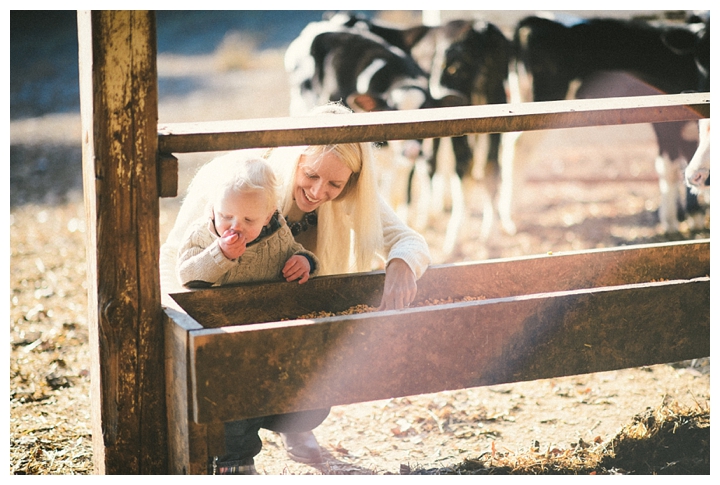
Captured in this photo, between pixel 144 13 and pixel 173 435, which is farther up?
pixel 144 13

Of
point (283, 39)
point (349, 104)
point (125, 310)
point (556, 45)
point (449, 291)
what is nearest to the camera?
point (125, 310)

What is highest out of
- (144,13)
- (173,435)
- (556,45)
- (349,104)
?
(556,45)

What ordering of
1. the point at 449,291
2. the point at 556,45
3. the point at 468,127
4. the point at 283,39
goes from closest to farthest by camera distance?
1. the point at 468,127
2. the point at 449,291
3. the point at 556,45
4. the point at 283,39

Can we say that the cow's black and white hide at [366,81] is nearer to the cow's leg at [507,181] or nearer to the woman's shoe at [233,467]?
the cow's leg at [507,181]

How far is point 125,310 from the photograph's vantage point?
229cm

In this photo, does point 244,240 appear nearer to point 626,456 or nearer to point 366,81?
point 626,456

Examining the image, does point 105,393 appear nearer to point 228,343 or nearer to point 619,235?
point 228,343

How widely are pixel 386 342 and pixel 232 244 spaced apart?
0.65m

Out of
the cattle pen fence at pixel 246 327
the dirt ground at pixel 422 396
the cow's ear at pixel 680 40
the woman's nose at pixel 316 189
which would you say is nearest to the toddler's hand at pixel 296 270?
the woman's nose at pixel 316 189

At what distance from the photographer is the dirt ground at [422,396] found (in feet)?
10.8

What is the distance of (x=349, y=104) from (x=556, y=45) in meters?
1.81

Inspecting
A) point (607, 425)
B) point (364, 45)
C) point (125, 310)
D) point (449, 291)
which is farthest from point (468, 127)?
point (364, 45)

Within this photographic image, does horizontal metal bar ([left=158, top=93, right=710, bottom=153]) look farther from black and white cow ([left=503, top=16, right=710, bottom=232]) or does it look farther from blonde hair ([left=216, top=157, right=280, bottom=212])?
black and white cow ([left=503, top=16, right=710, bottom=232])

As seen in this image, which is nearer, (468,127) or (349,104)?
(468,127)
